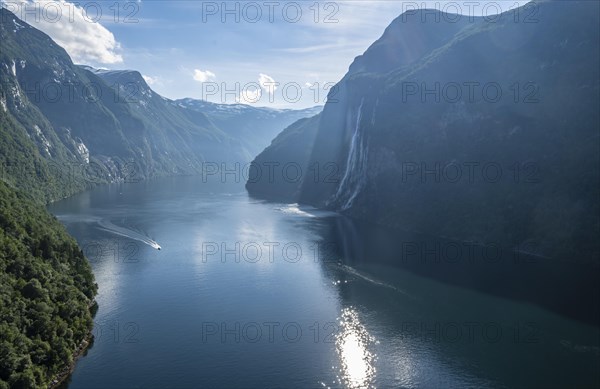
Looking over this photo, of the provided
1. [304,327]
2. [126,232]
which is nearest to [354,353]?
[304,327]

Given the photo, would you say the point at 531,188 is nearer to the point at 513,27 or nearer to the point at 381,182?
the point at 381,182

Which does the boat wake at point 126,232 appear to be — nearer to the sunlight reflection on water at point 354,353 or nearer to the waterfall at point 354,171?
the sunlight reflection on water at point 354,353

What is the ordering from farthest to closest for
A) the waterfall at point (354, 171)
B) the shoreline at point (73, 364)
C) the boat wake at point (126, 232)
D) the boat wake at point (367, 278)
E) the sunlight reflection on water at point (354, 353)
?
the waterfall at point (354, 171), the boat wake at point (126, 232), the boat wake at point (367, 278), the sunlight reflection on water at point (354, 353), the shoreline at point (73, 364)

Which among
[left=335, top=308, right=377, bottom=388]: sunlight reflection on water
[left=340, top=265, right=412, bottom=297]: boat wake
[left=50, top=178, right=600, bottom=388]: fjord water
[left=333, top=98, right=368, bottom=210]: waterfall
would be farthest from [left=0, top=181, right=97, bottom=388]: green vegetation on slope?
[left=333, top=98, right=368, bottom=210]: waterfall

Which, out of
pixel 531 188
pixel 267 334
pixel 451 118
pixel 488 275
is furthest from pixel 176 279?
pixel 451 118

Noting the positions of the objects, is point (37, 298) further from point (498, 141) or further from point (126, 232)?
point (498, 141)

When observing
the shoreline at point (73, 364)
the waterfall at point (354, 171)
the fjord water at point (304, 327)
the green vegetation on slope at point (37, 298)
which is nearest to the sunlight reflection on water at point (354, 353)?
the fjord water at point (304, 327)
